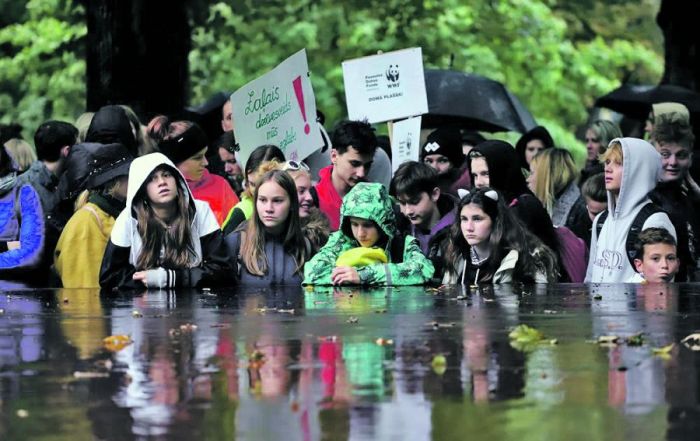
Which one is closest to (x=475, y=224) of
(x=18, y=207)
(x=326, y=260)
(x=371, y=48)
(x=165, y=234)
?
(x=326, y=260)

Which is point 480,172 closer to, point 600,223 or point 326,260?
point 600,223

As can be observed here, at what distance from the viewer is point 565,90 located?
37.6m

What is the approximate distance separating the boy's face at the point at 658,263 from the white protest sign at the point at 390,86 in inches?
150

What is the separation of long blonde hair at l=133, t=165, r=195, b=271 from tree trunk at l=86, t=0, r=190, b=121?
26.4 ft

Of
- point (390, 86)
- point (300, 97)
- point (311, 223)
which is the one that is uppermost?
point (390, 86)

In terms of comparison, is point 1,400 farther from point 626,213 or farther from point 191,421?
point 626,213

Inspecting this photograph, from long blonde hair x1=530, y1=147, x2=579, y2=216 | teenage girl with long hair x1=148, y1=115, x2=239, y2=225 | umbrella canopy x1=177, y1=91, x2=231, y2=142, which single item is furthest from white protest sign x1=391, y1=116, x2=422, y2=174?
umbrella canopy x1=177, y1=91, x2=231, y2=142

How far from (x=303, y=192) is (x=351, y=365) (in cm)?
508

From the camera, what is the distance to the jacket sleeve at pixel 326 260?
12.5m

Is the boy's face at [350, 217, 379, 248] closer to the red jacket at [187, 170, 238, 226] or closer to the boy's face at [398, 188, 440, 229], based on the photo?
the boy's face at [398, 188, 440, 229]

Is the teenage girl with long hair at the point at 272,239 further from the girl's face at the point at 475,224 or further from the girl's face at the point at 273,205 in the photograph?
the girl's face at the point at 475,224

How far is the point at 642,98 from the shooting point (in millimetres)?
20875

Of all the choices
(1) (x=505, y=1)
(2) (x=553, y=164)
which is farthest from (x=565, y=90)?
(2) (x=553, y=164)

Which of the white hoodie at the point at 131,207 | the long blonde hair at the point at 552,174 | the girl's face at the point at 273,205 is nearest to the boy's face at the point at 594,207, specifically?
the long blonde hair at the point at 552,174
